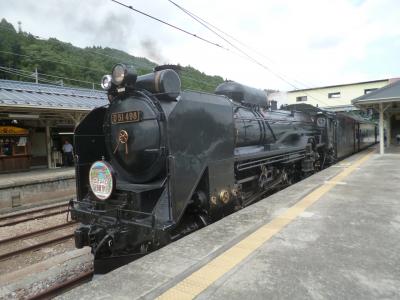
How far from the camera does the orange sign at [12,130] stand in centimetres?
1358

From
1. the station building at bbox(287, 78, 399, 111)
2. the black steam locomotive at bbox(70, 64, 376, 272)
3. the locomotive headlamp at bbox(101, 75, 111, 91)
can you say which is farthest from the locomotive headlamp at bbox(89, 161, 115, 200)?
the station building at bbox(287, 78, 399, 111)

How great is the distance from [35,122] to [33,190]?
221 inches

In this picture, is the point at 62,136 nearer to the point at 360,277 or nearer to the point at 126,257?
the point at 126,257

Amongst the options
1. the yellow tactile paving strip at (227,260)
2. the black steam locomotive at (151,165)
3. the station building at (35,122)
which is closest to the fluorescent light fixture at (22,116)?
the station building at (35,122)

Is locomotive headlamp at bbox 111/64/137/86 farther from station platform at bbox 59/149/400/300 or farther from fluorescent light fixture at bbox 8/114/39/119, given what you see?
fluorescent light fixture at bbox 8/114/39/119

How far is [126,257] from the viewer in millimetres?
4336

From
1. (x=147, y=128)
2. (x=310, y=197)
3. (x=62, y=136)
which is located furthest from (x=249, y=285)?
(x=62, y=136)

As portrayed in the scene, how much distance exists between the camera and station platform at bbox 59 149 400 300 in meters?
2.66

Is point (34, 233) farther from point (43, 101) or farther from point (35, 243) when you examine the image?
point (43, 101)

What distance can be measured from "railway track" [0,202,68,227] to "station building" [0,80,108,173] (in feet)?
13.3

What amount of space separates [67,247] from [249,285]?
4957 millimetres

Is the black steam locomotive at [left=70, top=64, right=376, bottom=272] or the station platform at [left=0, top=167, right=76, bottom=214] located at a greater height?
the black steam locomotive at [left=70, top=64, right=376, bottom=272]

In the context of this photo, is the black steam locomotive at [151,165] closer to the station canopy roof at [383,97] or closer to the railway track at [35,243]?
the railway track at [35,243]

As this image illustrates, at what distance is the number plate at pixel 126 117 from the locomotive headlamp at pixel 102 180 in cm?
68
